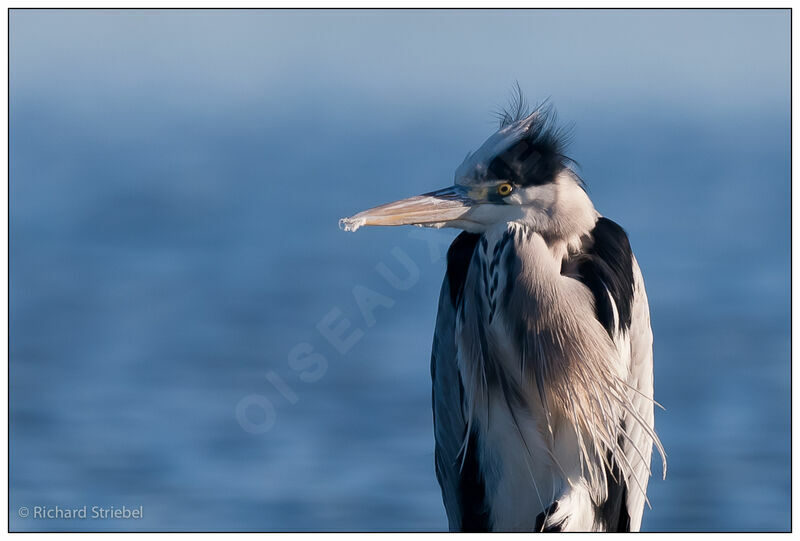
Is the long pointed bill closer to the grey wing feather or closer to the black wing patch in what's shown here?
the black wing patch

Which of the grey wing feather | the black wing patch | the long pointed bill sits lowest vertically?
the grey wing feather

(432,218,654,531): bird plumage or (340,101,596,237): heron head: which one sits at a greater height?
(340,101,596,237): heron head

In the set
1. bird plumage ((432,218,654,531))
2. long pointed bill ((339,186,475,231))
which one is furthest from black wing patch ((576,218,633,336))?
long pointed bill ((339,186,475,231))

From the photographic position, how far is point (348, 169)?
1105 cm

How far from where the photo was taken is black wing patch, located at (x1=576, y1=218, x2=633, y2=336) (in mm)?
2893

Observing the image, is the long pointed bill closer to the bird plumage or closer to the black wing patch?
the bird plumage

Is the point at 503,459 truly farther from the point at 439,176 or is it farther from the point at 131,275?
the point at 131,275

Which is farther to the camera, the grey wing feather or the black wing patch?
the grey wing feather

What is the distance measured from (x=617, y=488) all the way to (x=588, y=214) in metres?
0.68

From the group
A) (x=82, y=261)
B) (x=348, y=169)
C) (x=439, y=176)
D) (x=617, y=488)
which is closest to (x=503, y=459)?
(x=617, y=488)

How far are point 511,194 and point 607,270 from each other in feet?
0.90

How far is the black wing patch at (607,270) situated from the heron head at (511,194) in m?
0.06
